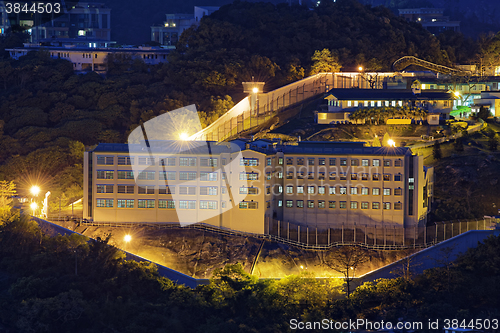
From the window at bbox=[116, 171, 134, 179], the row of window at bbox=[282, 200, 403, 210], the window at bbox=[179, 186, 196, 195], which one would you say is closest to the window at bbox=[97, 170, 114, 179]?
the window at bbox=[116, 171, 134, 179]

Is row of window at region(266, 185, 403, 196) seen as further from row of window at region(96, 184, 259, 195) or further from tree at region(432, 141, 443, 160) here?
tree at region(432, 141, 443, 160)

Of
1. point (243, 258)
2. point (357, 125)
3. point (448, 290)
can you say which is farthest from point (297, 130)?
point (448, 290)

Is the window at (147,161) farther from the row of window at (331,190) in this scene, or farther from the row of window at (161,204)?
the row of window at (331,190)

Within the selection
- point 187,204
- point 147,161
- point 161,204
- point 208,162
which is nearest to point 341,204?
point 208,162

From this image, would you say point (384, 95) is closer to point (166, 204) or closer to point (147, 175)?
point (166, 204)

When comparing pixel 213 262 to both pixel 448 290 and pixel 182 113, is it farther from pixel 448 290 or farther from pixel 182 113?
pixel 182 113

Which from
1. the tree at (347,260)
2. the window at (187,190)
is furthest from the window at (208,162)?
the tree at (347,260)
